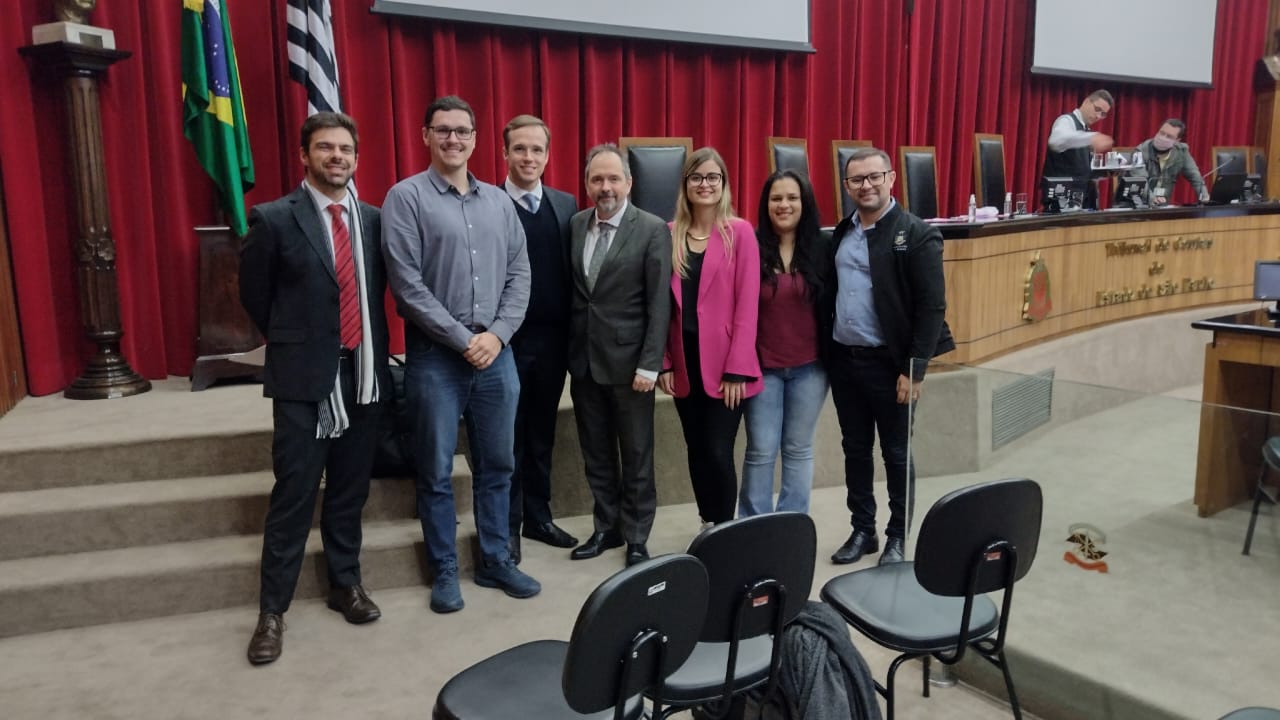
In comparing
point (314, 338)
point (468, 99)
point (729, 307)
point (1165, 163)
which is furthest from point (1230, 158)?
point (314, 338)

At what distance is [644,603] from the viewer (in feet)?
4.52

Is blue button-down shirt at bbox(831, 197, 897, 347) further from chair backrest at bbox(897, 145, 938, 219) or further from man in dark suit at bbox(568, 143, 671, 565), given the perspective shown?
chair backrest at bbox(897, 145, 938, 219)

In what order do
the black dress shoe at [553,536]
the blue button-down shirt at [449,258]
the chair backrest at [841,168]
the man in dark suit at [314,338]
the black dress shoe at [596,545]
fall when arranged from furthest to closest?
the chair backrest at [841,168]
the black dress shoe at [553,536]
the black dress shoe at [596,545]
the blue button-down shirt at [449,258]
the man in dark suit at [314,338]

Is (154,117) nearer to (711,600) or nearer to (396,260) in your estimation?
(396,260)

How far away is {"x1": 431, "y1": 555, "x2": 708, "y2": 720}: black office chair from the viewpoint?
1.33 meters

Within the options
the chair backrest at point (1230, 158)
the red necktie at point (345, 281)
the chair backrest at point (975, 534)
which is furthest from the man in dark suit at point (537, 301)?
the chair backrest at point (1230, 158)

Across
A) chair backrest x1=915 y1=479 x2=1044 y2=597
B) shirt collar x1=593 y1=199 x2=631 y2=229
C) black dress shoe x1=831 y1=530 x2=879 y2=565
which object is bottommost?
black dress shoe x1=831 y1=530 x2=879 y2=565

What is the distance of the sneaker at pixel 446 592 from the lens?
2783 millimetres

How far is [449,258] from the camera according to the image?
8.66 ft

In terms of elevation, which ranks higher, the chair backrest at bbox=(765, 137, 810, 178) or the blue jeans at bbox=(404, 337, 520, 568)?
the chair backrest at bbox=(765, 137, 810, 178)

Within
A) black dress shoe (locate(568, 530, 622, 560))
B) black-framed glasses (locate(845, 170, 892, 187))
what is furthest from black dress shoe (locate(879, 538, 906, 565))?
black-framed glasses (locate(845, 170, 892, 187))

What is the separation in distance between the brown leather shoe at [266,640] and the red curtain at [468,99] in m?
1.92

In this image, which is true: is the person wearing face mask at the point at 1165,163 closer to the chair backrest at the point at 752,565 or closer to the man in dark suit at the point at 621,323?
the man in dark suit at the point at 621,323

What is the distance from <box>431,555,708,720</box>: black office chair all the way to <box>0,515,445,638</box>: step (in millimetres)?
1407
